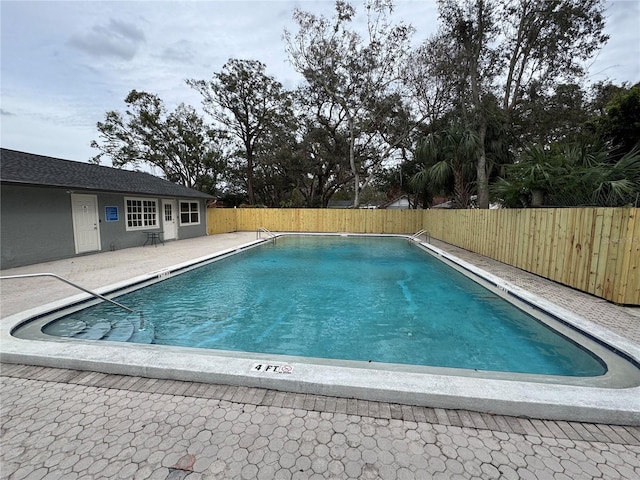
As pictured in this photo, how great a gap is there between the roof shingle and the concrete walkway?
7.18m

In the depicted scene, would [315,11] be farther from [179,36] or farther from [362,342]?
[362,342]

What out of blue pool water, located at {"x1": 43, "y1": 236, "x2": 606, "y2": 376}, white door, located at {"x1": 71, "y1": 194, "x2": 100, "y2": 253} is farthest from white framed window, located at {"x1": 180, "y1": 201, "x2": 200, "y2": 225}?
blue pool water, located at {"x1": 43, "y1": 236, "x2": 606, "y2": 376}

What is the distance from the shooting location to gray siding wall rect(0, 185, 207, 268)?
704 centimetres

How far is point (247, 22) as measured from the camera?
10.2 meters

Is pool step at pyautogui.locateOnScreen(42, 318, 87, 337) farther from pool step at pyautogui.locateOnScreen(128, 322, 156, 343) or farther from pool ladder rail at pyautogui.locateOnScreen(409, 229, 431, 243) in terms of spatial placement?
pool ladder rail at pyautogui.locateOnScreen(409, 229, 431, 243)

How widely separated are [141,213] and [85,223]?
244 cm

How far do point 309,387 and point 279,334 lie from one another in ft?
6.88

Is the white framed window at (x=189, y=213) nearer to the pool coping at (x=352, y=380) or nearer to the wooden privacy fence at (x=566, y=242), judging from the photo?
the pool coping at (x=352, y=380)

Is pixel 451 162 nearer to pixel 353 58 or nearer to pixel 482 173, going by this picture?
pixel 482 173

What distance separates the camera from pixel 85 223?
29.8ft

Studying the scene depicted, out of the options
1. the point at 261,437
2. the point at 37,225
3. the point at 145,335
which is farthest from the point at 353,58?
the point at 261,437

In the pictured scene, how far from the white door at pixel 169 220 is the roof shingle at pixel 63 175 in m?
0.80

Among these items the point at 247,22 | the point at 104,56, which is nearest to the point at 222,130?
the point at 104,56

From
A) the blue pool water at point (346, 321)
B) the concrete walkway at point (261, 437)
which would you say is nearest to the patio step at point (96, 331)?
the blue pool water at point (346, 321)
